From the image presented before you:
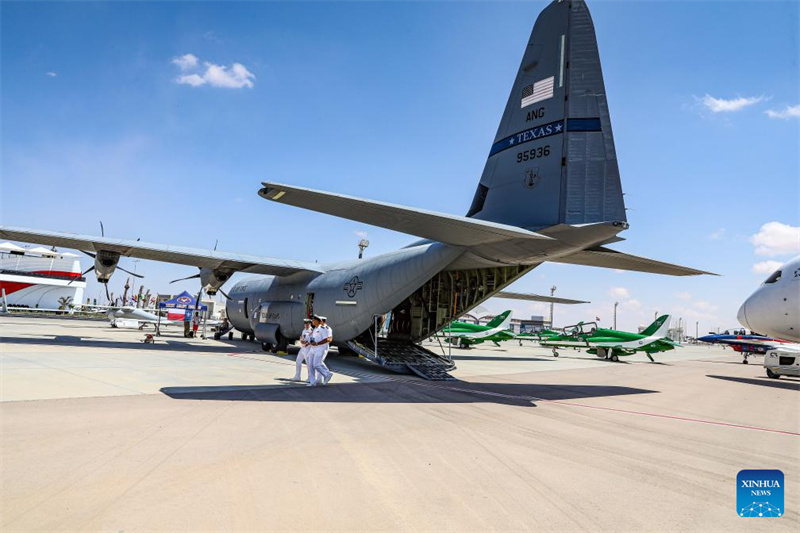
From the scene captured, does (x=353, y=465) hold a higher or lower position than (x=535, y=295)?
lower

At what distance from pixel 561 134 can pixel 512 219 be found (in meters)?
2.05

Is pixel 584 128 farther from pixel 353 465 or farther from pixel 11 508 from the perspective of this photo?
pixel 11 508

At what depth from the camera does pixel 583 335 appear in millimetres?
29688

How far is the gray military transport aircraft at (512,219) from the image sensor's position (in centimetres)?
928

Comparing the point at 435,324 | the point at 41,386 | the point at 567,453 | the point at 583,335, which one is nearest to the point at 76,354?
the point at 41,386

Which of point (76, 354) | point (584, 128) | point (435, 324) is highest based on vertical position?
point (584, 128)

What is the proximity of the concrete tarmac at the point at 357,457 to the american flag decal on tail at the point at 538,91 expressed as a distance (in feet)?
21.5

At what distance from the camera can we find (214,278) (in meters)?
19.9

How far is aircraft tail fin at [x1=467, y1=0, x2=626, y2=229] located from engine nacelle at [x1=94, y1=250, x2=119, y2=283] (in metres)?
14.0

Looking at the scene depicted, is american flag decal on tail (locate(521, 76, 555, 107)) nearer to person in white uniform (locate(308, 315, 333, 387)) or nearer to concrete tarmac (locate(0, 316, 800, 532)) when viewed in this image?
concrete tarmac (locate(0, 316, 800, 532))

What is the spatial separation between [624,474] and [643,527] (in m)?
1.42

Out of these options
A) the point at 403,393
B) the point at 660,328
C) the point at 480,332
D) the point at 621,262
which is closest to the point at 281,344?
the point at 403,393

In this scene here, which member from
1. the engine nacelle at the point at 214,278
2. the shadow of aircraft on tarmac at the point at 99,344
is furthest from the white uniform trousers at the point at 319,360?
the engine nacelle at the point at 214,278

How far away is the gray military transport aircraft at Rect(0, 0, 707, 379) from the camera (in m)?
9.28
